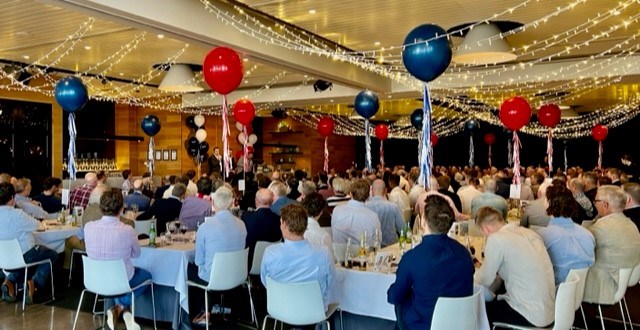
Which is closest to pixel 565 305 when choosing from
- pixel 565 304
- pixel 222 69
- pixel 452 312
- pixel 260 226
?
pixel 565 304

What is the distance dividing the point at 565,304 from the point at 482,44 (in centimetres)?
601

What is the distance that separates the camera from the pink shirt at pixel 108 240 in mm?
4578

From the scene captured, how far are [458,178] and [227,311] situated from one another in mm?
8067

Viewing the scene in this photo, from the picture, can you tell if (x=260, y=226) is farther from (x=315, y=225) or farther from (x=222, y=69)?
(x=222, y=69)

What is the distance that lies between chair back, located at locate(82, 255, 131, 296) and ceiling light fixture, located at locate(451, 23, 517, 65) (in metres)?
6.45

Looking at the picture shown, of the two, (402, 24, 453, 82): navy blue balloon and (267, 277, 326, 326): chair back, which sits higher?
(402, 24, 453, 82): navy blue balloon

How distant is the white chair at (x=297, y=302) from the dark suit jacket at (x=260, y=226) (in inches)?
73.6

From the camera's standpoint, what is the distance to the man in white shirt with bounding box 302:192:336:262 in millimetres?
4527

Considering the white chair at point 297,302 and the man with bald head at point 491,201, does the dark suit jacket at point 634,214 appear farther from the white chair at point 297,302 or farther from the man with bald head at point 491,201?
the white chair at point 297,302

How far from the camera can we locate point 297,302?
3682 mm

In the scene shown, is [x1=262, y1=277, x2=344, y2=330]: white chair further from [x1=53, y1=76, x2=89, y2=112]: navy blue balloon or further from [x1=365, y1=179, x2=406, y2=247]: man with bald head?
[x1=53, y1=76, x2=89, y2=112]: navy blue balloon

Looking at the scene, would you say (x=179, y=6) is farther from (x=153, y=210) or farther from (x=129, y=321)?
(x=129, y=321)

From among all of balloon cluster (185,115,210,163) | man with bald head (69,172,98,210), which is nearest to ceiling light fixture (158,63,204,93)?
man with bald head (69,172,98,210)

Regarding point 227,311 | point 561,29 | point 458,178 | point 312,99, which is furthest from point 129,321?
point 312,99
